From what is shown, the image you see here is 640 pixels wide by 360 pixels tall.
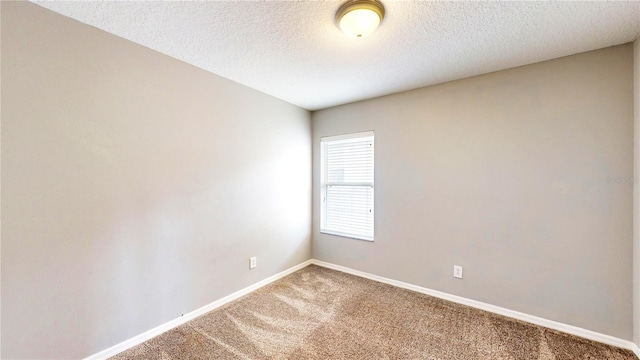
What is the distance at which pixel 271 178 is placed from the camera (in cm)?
316

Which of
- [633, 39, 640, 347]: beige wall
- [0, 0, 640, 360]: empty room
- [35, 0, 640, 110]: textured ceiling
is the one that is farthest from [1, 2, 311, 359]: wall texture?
[633, 39, 640, 347]: beige wall

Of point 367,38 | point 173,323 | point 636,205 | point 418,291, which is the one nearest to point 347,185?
point 418,291

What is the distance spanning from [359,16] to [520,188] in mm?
2128

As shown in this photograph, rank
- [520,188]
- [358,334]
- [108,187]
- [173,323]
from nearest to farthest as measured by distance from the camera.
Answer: [108,187], [358,334], [173,323], [520,188]

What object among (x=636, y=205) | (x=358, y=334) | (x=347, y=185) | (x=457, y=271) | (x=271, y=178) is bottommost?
(x=358, y=334)

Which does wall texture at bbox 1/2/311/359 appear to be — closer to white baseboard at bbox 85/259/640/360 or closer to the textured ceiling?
white baseboard at bbox 85/259/640/360

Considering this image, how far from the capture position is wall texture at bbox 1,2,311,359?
4.91 ft

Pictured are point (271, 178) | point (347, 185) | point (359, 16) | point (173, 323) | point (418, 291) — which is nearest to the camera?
point (359, 16)

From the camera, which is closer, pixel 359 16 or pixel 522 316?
pixel 359 16

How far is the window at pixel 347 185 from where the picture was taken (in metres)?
3.35

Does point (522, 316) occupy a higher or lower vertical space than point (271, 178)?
lower

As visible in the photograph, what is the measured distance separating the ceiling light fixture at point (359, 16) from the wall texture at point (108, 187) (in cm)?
155

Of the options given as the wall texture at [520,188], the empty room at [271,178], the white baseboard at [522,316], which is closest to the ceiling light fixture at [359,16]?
the empty room at [271,178]

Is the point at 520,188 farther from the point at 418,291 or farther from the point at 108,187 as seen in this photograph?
the point at 108,187
